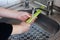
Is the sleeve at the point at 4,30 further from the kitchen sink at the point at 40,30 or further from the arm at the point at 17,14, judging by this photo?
the kitchen sink at the point at 40,30

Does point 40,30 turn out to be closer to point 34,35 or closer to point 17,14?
point 34,35

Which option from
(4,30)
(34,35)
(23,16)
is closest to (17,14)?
(23,16)

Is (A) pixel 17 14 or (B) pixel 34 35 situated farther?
(B) pixel 34 35

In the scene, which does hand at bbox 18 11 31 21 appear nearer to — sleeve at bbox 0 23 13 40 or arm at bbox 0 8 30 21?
arm at bbox 0 8 30 21

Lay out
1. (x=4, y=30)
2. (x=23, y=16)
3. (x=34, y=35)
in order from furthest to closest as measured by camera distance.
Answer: (x=34, y=35)
(x=23, y=16)
(x=4, y=30)

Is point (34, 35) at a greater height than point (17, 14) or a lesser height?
lesser

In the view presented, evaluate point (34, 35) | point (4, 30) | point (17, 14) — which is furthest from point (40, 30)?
point (4, 30)

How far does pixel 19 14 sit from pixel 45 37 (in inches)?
13.6

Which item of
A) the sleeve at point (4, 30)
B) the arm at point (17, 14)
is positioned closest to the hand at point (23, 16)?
the arm at point (17, 14)

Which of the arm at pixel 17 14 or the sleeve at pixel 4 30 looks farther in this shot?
the arm at pixel 17 14

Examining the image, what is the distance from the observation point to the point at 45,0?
1084 millimetres

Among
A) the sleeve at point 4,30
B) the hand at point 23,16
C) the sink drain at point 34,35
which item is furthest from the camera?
the sink drain at point 34,35

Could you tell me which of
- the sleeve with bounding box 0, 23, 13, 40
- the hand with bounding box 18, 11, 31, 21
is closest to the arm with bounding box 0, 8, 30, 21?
the hand with bounding box 18, 11, 31, 21

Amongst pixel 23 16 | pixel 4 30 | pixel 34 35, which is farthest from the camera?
pixel 34 35
